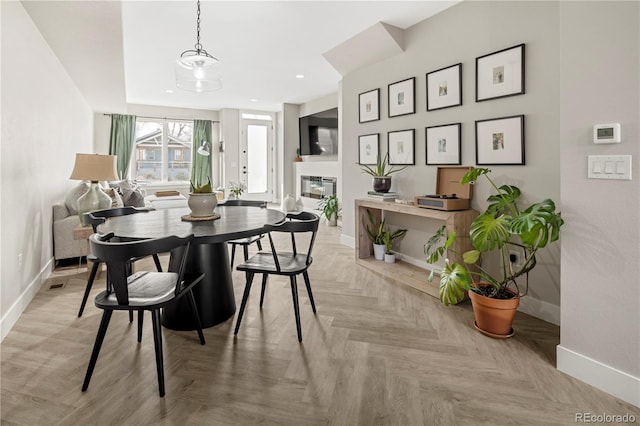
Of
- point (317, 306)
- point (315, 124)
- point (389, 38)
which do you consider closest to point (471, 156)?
point (389, 38)

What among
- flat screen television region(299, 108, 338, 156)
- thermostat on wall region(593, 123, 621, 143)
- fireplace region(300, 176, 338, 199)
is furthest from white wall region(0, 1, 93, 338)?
flat screen television region(299, 108, 338, 156)

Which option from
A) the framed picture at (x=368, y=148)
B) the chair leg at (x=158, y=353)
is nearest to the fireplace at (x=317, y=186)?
the framed picture at (x=368, y=148)

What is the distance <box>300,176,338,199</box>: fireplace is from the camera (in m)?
6.92

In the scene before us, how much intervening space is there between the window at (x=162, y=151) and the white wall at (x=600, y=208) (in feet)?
28.4

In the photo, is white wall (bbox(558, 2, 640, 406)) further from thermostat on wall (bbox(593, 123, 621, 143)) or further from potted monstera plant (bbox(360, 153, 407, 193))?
potted monstera plant (bbox(360, 153, 407, 193))

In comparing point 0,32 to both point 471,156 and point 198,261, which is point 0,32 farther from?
point 471,156

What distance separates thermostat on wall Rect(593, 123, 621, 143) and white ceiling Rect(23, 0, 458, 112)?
83.9 inches

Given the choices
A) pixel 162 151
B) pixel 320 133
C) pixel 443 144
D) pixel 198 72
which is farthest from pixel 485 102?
pixel 162 151

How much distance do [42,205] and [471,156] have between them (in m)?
4.16

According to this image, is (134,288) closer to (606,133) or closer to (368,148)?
(606,133)

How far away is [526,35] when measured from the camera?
8.48 ft

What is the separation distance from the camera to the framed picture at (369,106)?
13.6 ft

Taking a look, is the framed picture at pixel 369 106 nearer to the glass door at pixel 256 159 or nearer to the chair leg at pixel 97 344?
Answer: the chair leg at pixel 97 344

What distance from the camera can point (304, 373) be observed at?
188 centimetres
